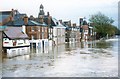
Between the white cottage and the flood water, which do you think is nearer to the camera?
the flood water

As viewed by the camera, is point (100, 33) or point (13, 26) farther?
point (100, 33)

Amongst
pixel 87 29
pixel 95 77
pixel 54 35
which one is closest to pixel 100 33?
pixel 87 29

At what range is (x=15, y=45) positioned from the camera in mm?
51219

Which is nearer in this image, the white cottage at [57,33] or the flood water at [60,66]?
the flood water at [60,66]

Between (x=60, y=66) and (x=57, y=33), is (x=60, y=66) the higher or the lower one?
the lower one

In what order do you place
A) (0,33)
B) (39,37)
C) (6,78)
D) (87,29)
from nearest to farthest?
(6,78) < (0,33) < (39,37) < (87,29)

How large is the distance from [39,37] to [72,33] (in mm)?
34542

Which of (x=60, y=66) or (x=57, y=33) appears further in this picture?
(x=57, y=33)

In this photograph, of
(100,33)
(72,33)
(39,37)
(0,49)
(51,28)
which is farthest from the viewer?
(100,33)

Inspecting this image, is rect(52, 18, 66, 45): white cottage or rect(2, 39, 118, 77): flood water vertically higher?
rect(52, 18, 66, 45): white cottage

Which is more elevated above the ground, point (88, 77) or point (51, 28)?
point (51, 28)

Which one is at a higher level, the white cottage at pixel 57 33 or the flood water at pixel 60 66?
the white cottage at pixel 57 33

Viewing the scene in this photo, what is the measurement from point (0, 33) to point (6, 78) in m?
31.2

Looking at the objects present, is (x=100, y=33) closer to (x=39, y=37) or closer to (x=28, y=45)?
(x=39, y=37)
